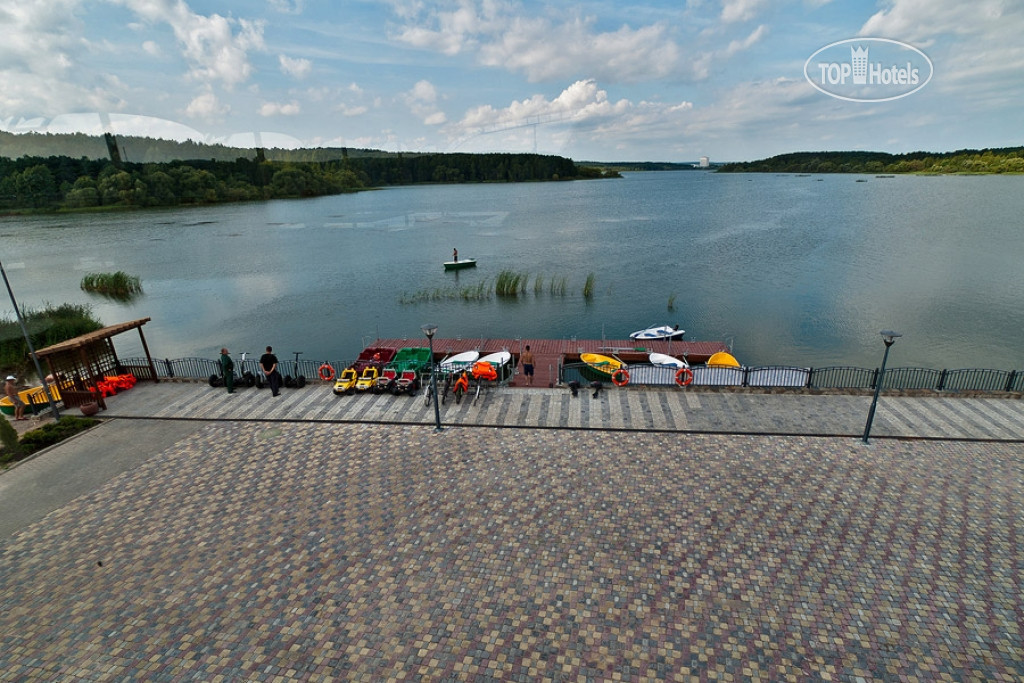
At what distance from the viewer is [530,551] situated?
26.1 ft

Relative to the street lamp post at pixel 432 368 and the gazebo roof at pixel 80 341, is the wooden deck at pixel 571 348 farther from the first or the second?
the gazebo roof at pixel 80 341

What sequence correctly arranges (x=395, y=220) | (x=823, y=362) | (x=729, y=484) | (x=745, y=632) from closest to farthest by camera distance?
1. (x=745, y=632)
2. (x=729, y=484)
3. (x=823, y=362)
4. (x=395, y=220)

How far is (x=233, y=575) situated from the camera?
7.66 m

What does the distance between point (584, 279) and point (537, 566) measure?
1395 inches

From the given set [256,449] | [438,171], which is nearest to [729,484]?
[256,449]

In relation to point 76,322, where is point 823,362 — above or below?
below

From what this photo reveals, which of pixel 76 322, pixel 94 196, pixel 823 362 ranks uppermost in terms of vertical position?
pixel 94 196

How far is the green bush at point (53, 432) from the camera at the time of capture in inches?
459

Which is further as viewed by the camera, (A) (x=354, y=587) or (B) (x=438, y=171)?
(B) (x=438, y=171)

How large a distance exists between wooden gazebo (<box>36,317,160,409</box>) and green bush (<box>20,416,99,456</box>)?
920 mm

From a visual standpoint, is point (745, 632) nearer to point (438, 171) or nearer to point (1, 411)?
point (1, 411)

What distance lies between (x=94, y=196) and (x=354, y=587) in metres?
111

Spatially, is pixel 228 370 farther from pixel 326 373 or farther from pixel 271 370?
pixel 326 373

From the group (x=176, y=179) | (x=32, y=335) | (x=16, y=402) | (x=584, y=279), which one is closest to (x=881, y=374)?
(x=16, y=402)
